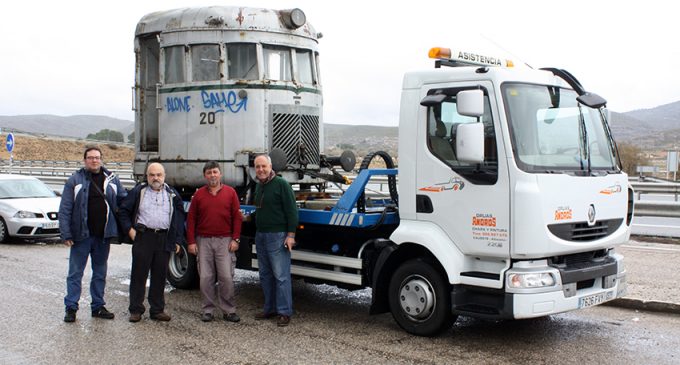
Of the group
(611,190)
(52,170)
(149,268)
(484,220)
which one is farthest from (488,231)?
(52,170)

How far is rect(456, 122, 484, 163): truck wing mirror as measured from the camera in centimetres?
629

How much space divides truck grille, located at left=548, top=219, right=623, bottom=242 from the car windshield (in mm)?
12838

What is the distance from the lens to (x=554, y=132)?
670cm

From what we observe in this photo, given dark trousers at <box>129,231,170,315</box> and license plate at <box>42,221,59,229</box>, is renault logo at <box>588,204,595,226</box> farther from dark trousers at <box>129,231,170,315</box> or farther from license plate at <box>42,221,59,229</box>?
license plate at <box>42,221,59,229</box>

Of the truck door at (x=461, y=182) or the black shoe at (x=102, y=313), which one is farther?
the black shoe at (x=102, y=313)

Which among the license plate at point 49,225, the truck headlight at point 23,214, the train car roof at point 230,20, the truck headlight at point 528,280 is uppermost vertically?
the train car roof at point 230,20

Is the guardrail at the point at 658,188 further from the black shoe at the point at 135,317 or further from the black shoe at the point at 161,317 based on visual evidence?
the black shoe at the point at 135,317

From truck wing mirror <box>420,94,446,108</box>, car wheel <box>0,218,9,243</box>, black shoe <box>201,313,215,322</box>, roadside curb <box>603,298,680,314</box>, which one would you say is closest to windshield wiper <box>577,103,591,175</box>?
truck wing mirror <box>420,94,446,108</box>

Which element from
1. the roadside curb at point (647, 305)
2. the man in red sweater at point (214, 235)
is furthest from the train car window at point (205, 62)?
the roadside curb at point (647, 305)

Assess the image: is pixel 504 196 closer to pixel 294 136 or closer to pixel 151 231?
pixel 151 231

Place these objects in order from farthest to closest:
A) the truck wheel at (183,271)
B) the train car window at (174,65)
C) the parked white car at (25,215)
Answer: the parked white car at (25,215) < the train car window at (174,65) < the truck wheel at (183,271)

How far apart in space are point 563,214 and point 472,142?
1083 mm

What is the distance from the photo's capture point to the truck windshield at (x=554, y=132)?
647 cm

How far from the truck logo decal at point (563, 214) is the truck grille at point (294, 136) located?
432cm
